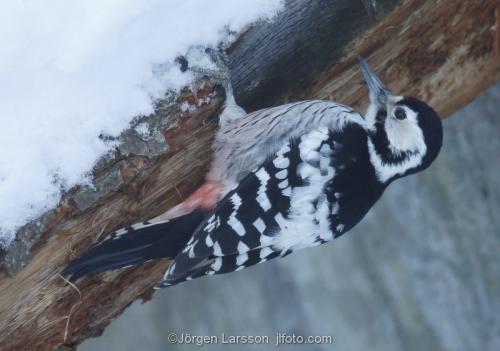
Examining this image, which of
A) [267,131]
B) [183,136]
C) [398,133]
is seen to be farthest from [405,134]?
[183,136]

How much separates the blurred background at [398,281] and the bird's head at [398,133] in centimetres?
155

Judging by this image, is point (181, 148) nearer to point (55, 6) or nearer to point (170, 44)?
point (170, 44)

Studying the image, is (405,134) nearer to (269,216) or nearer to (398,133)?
(398,133)

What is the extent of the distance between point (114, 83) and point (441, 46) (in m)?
1.54

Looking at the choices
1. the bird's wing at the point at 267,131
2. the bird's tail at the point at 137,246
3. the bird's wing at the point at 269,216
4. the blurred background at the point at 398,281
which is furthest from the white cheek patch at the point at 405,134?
the blurred background at the point at 398,281

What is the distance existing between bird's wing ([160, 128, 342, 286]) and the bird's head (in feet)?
0.81

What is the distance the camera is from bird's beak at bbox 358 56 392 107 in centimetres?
276

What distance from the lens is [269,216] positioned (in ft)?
8.34

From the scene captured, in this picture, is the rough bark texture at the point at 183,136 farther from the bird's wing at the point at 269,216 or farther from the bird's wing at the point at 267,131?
the bird's wing at the point at 269,216

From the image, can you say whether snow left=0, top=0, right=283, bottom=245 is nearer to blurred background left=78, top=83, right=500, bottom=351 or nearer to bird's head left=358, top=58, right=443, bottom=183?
bird's head left=358, top=58, right=443, bottom=183

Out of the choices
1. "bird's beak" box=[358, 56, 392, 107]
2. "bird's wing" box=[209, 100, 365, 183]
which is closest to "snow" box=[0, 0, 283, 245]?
"bird's wing" box=[209, 100, 365, 183]

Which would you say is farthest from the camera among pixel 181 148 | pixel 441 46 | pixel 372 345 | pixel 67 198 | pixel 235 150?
pixel 372 345

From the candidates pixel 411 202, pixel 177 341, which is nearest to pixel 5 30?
pixel 177 341

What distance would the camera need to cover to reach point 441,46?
3.03m
